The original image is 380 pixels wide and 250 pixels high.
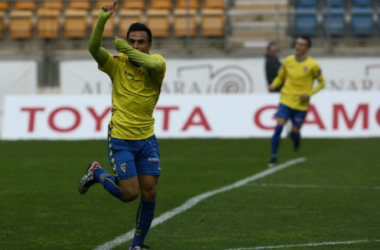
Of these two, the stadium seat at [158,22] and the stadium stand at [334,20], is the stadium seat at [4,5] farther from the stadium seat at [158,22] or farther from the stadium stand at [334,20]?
the stadium stand at [334,20]

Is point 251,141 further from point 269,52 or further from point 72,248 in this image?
point 72,248

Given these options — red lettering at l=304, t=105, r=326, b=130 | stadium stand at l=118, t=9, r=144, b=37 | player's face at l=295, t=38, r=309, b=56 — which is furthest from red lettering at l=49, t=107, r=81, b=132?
player's face at l=295, t=38, r=309, b=56

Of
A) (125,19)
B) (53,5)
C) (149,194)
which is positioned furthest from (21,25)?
(149,194)

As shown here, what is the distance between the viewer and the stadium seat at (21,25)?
27.6 metres

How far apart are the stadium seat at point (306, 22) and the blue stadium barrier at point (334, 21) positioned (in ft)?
1.02

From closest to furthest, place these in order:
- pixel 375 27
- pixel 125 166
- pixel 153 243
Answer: pixel 125 166 → pixel 153 243 → pixel 375 27

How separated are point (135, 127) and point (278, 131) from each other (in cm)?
863

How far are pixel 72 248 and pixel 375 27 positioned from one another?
20.5 m

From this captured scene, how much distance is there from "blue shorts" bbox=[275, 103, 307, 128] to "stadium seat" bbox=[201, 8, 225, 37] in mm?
10636

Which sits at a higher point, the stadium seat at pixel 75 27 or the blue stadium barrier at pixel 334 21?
the blue stadium barrier at pixel 334 21

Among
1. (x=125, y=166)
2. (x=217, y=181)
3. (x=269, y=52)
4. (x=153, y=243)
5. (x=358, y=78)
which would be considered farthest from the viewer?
(x=358, y=78)


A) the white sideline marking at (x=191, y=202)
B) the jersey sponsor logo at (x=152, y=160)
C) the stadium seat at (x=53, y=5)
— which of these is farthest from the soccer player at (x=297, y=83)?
the stadium seat at (x=53, y=5)

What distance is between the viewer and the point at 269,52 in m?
22.2

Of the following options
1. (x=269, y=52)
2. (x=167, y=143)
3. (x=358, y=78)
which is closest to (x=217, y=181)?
(x=167, y=143)
